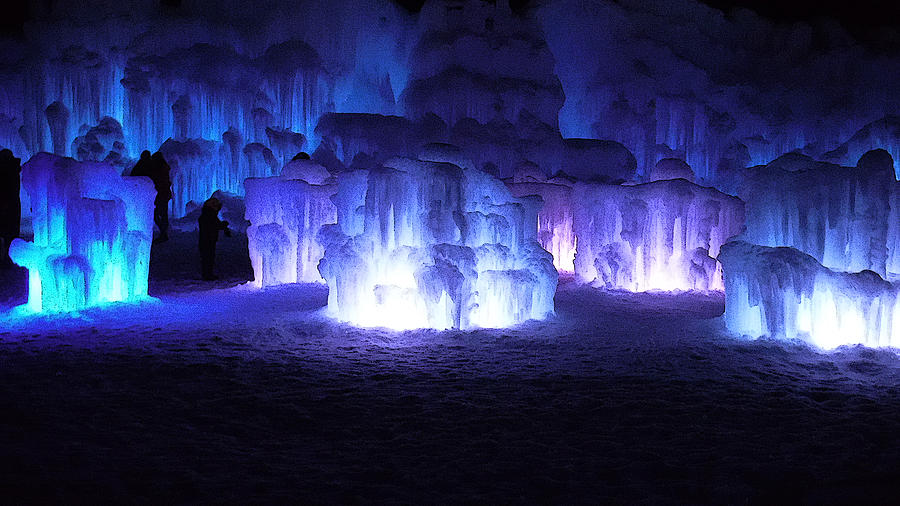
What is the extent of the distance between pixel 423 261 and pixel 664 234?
657cm

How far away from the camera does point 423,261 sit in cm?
963

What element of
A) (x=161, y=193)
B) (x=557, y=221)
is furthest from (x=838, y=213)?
(x=161, y=193)

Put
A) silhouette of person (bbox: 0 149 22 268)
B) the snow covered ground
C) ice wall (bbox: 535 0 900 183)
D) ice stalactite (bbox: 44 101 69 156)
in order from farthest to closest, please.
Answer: ice wall (bbox: 535 0 900 183) → ice stalactite (bbox: 44 101 69 156) → silhouette of person (bbox: 0 149 22 268) → the snow covered ground

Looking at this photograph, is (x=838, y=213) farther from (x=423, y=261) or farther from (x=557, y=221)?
(x=557, y=221)

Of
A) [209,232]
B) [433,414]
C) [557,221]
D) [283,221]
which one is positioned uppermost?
[557,221]

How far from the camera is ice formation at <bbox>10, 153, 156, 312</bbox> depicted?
1002 cm

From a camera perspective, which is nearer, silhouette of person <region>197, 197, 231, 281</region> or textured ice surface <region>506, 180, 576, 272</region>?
silhouette of person <region>197, 197, 231, 281</region>

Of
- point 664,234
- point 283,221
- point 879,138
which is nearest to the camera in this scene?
point 283,221

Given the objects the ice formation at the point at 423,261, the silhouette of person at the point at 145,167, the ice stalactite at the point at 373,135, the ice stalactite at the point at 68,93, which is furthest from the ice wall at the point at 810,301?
the ice stalactite at the point at 68,93

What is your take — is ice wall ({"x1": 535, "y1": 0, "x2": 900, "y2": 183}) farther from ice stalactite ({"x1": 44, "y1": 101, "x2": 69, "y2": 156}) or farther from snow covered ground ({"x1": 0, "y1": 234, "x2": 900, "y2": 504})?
→ snow covered ground ({"x1": 0, "y1": 234, "x2": 900, "y2": 504})

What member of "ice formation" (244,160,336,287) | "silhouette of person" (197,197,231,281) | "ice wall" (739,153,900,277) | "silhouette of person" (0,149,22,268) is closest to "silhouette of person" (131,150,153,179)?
"silhouette of person" (0,149,22,268)

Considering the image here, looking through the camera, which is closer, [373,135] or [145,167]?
[145,167]

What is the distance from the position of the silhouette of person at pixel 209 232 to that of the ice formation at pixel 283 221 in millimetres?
624

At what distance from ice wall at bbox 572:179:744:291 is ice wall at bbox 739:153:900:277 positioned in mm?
5135
